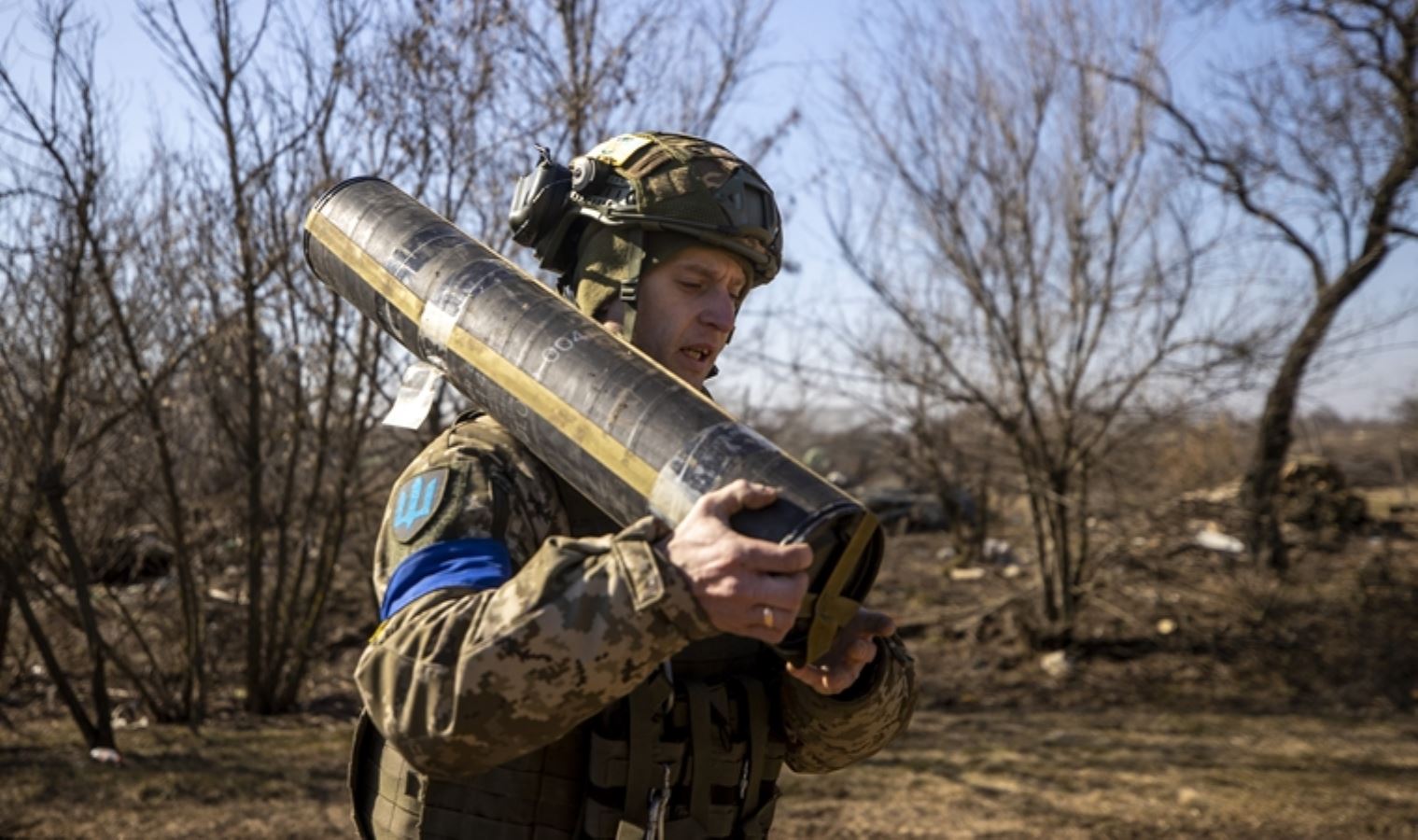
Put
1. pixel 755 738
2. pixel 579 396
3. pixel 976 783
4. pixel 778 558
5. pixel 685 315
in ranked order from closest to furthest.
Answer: pixel 778 558
pixel 579 396
pixel 755 738
pixel 685 315
pixel 976 783

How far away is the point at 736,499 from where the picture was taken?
5.08 ft

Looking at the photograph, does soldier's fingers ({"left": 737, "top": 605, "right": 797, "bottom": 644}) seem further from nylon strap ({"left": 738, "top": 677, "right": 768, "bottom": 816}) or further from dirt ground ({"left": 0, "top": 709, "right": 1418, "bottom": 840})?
dirt ground ({"left": 0, "top": 709, "right": 1418, "bottom": 840})

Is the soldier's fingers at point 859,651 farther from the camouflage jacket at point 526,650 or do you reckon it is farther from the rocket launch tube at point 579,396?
the camouflage jacket at point 526,650

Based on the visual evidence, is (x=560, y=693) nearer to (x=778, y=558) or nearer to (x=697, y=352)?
(x=778, y=558)

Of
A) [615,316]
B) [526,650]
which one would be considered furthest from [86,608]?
[526,650]

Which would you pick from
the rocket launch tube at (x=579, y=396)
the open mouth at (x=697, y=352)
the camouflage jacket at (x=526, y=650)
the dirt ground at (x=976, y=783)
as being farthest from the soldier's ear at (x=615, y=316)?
the dirt ground at (x=976, y=783)

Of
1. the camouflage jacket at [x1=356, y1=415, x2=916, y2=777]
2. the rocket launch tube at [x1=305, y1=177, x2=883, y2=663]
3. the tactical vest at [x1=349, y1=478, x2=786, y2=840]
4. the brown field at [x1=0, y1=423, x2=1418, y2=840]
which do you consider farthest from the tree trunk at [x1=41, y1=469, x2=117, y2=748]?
the camouflage jacket at [x1=356, y1=415, x2=916, y2=777]

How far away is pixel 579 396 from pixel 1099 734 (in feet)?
20.7

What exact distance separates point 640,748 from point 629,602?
492 mm

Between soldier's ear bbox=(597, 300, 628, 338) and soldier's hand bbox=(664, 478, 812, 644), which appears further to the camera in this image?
soldier's ear bbox=(597, 300, 628, 338)

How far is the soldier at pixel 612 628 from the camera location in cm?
152

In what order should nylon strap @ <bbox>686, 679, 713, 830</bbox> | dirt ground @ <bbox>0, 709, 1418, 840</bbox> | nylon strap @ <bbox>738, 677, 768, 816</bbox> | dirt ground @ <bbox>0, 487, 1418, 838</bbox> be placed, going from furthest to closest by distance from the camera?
dirt ground @ <bbox>0, 487, 1418, 838</bbox>
dirt ground @ <bbox>0, 709, 1418, 840</bbox>
nylon strap @ <bbox>738, 677, 768, 816</bbox>
nylon strap @ <bbox>686, 679, 713, 830</bbox>

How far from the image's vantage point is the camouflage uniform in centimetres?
152

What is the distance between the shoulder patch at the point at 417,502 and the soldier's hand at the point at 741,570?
1.38 feet
